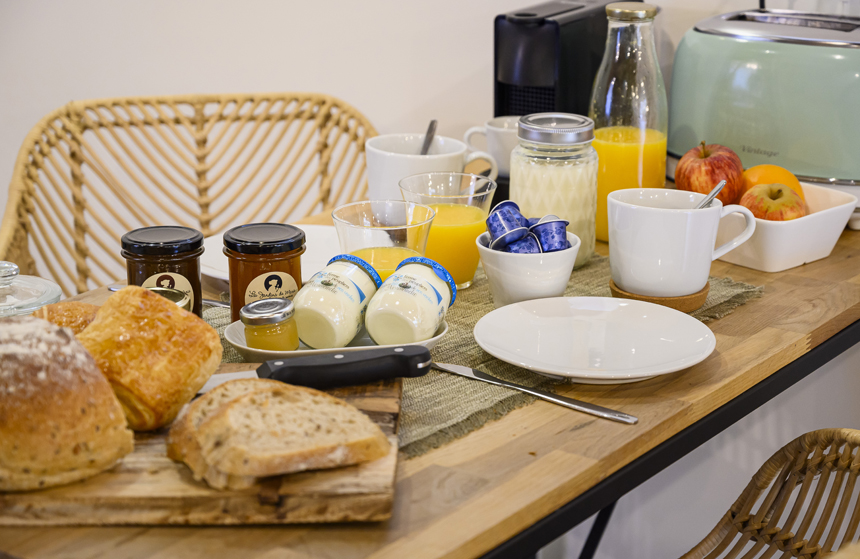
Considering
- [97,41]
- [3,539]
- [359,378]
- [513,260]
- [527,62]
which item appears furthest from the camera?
[97,41]

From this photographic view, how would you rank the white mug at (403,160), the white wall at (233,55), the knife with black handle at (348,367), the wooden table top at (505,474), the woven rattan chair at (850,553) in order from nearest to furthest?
the woven rattan chair at (850,553)
the wooden table top at (505,474)
the knife with black handle at (348,367)
the white mug at (403,160)
the white wall at (233,55)

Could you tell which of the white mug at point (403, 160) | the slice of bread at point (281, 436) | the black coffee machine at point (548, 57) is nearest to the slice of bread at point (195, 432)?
the slice of bread at point (281, 436)

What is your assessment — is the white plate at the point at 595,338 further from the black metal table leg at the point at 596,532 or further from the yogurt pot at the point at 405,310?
the black metal table leg at the point at 596,532

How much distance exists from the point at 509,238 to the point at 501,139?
434 mm

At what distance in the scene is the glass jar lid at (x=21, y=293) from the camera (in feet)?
2.55

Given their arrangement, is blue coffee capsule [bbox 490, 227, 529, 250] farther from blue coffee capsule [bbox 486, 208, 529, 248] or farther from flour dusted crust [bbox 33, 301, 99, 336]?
flour dusted crust [bbox 33, 301, 99, 336]

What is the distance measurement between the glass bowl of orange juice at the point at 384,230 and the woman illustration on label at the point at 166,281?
0.67ft

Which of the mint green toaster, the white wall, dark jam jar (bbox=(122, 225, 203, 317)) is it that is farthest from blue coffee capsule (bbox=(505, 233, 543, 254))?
the white wall

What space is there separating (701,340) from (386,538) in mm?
425

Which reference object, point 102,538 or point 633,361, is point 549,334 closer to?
point 633,361

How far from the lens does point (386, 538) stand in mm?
521

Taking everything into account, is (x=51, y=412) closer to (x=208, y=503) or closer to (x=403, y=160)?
(x=208, y=503)

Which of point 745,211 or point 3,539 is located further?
point 745,211

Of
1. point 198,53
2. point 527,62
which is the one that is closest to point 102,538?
point 527,62
